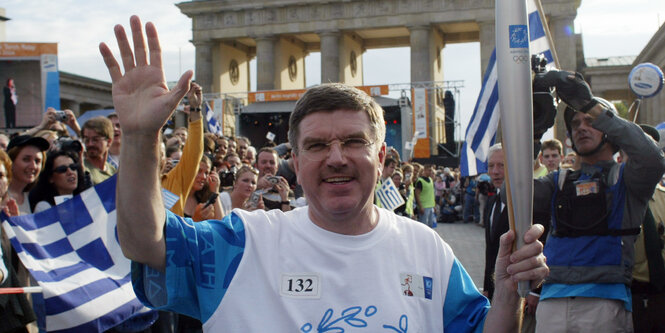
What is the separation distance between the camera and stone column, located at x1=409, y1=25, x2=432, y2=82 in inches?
1870

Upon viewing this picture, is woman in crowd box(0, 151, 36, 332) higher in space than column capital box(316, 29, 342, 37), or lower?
lower

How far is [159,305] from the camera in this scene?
1.79 meters

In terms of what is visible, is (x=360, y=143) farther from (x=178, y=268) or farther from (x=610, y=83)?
(x=610, y=83)


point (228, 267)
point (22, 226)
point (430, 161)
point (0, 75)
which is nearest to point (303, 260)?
point (228, 267)

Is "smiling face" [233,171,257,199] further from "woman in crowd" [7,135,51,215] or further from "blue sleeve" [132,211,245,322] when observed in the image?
"blue sleeve" [132,211,245,322]

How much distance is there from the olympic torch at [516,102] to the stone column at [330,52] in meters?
47.3

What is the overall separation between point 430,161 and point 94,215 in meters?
29.2

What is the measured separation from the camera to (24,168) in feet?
14.5

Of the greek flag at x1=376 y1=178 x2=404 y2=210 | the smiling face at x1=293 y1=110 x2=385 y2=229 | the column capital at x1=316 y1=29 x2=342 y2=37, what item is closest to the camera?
the smiling face at x1=293 y1=110 x2=385 y2=229

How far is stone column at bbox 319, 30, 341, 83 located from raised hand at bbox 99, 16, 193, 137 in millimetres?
47271

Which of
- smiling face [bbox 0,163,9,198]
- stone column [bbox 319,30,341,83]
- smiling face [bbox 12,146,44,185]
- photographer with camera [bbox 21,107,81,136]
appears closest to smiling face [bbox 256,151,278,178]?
photographer with camera [bbox 21,107,81,136]

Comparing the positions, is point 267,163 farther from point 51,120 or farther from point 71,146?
point 51,120

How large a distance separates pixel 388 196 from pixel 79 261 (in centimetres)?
522

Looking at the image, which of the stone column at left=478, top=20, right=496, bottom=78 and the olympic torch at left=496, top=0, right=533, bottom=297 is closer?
the olympic torch at left=496, top=0, right=533, bottom=297
